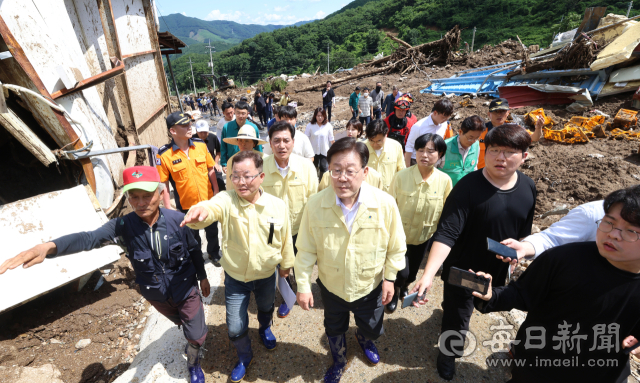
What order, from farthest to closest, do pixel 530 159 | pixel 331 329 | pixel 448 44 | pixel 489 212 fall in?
pixel 448 44, pixel 530 159, pixel 331 329, pixel 489 212

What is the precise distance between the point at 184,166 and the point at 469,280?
9.95 ft

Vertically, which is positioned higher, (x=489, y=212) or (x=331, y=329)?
(x=489, y=212)

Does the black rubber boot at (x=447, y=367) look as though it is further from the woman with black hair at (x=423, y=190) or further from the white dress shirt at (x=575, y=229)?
the white dress shirt at (x=575, y=229)

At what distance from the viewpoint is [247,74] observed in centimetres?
7094

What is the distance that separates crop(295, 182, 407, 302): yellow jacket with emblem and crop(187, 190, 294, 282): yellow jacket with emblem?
28 centimetres

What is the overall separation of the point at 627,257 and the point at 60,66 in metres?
5.10

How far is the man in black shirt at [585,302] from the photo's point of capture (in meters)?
1.28

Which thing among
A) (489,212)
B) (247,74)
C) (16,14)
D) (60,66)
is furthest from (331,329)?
(247,74)

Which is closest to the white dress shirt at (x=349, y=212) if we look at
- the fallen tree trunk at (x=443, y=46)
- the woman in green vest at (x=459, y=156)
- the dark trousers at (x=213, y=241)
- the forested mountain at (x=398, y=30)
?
the woman in green vest at (x=459, y=156)

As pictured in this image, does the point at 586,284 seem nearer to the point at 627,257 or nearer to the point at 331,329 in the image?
the point at 627,257

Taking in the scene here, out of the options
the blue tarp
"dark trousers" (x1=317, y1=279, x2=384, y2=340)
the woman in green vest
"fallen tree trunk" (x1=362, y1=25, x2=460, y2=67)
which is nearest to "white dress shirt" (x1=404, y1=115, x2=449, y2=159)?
the woman in green vest

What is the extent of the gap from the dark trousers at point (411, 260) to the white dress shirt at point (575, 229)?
1.20 m

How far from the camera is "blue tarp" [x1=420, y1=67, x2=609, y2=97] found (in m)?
7.55

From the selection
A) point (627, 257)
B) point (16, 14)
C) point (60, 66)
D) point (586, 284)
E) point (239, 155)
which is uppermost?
point (16, 14)
